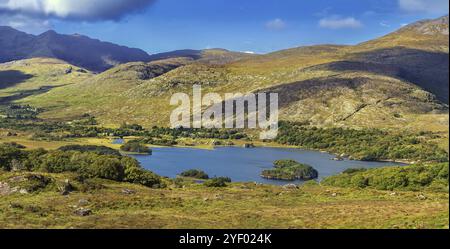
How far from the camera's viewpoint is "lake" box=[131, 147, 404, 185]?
108 m

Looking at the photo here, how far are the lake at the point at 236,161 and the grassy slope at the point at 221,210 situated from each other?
5060 centimetres

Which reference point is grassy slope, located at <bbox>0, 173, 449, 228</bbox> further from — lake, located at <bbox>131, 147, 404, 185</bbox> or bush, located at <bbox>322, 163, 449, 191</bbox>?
lake, located at <bbox>131, 147, 404, 185</bbox>

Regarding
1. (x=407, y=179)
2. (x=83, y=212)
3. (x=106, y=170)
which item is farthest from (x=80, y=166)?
(x=407, y=179)

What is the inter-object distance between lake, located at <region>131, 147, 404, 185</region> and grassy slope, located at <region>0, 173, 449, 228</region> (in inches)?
1992

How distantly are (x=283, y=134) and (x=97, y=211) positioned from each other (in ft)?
490

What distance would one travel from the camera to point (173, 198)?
46.9 meters

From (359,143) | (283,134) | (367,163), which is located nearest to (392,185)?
(367,163)

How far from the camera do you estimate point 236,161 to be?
12850cm

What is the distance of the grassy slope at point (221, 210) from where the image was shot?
33.4 metres

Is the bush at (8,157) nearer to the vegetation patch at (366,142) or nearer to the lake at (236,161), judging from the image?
the lake at (236,161)

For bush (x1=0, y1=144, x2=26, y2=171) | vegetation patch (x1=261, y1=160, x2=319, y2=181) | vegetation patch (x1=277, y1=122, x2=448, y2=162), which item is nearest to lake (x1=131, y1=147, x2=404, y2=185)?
vegetation patch (x1=261, y1=160, x2=319, y2=181)
